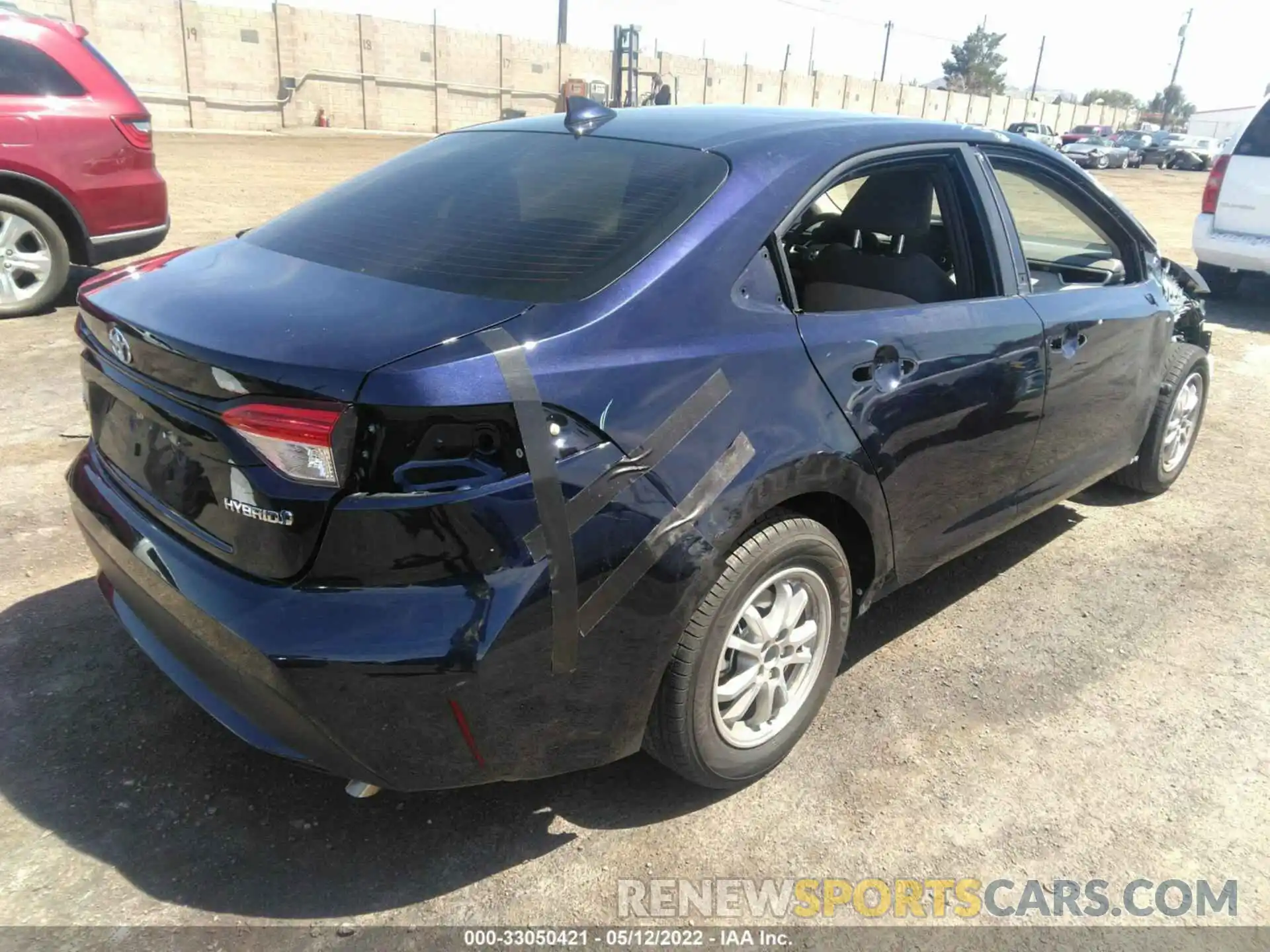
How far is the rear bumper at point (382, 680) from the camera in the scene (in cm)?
190

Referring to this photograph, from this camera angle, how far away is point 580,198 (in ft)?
8.35

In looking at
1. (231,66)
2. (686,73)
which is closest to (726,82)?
(686,73)

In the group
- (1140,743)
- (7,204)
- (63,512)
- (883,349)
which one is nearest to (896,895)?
(1140,743)

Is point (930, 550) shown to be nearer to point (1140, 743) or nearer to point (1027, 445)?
point (1027, 445)

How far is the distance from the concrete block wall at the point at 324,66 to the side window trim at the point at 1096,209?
26.2 m

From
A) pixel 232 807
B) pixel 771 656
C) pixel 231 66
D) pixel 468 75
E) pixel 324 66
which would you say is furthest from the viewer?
pixel 468 75

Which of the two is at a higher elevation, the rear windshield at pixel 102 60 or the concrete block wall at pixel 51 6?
the concrete block wall at pixel 51 6

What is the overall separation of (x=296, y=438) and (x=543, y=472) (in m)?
0.49

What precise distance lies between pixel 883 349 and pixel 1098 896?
1467 mm

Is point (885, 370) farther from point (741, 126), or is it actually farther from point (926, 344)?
point (741, 126)

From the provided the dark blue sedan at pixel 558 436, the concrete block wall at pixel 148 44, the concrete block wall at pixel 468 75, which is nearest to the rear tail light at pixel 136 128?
the dark blue sedan at pixel 558 436

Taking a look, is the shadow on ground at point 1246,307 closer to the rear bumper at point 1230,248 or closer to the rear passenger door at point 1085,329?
the rear bumper at point 1230,248

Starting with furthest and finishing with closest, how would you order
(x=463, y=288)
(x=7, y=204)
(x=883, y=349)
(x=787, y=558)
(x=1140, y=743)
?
(x=7, y=204) → (x=1140, y=743) → (x=883, y=349) → (x=787, y=558) → (x=463, y=288)

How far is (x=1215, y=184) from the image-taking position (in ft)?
28.3
